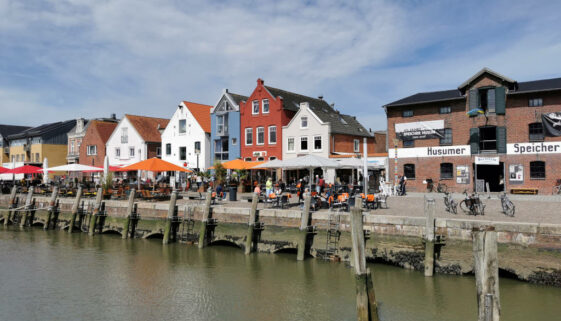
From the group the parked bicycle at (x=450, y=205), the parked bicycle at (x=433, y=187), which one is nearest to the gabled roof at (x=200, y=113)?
the parked bicycle at (x=433, y=187)

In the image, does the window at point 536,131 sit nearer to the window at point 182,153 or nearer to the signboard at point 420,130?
the signboard at point 420,130

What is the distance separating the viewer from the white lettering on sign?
26.9 meters

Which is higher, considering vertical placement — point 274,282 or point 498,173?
point 498,173

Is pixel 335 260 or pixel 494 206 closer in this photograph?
pixel 335 260

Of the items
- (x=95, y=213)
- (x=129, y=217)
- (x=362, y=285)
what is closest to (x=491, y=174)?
(x=362, y=285)

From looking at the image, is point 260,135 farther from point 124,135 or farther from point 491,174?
point 491,174

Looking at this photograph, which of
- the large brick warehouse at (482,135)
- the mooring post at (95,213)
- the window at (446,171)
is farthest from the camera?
the window at (446,171)

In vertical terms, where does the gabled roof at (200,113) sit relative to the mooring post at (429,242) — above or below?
above

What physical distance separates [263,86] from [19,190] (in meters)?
23.1

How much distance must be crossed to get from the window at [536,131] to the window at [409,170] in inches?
322

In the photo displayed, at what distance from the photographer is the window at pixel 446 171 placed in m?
30.4

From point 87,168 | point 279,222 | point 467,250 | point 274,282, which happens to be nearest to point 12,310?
point 274,282

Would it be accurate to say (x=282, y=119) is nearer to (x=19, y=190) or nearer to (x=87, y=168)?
(x=87, y=168)

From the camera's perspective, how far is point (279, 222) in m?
17.6
